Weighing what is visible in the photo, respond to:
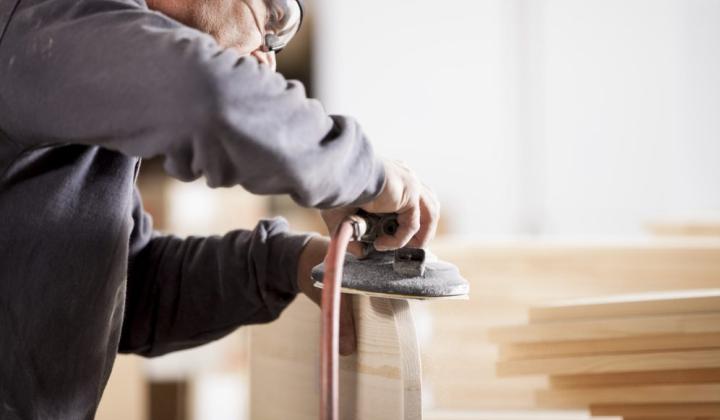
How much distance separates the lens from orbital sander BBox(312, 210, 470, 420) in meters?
0.71

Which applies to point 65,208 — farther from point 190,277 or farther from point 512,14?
point 512,14

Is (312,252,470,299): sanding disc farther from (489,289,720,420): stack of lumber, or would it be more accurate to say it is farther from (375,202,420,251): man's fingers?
(489,289,720,420): stack of lumber

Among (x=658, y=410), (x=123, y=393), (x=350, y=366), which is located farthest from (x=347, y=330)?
(x=123, y=393)

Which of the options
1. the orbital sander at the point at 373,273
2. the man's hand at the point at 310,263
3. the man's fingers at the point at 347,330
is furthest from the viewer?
the man's hand at the point at 310,263

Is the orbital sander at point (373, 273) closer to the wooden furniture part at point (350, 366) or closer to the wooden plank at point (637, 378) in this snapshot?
the wooden furniture part at point (350, 366)

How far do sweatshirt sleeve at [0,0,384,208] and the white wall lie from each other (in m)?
3.42

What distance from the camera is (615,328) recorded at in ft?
3.02

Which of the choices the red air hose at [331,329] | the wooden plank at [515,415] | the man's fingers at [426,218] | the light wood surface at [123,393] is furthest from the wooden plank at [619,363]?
the light wood surface at [123,393]

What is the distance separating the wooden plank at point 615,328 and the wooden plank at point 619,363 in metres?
0.03

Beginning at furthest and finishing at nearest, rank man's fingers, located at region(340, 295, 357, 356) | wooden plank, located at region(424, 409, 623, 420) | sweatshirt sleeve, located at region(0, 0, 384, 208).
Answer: wooden plank, located at region(424, 409, 623, 420)
man's fingers, located at region(340, 295, 357, 356)
sweatshirt sleeve, located at region(0, 0, 384, 208)

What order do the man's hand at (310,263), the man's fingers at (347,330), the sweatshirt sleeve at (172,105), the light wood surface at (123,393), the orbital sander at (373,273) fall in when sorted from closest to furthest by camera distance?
the sweatshirt sleeve at (172,105)
the orbital sander at (373,273)
the man's fingers at (347,330)
the man's hand at (310,263)
the light wood surface at (123,393)

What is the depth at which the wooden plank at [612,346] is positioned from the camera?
89 cm

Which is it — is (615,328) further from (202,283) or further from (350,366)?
(202,283)

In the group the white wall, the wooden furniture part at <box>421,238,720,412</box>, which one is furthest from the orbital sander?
the white wall
